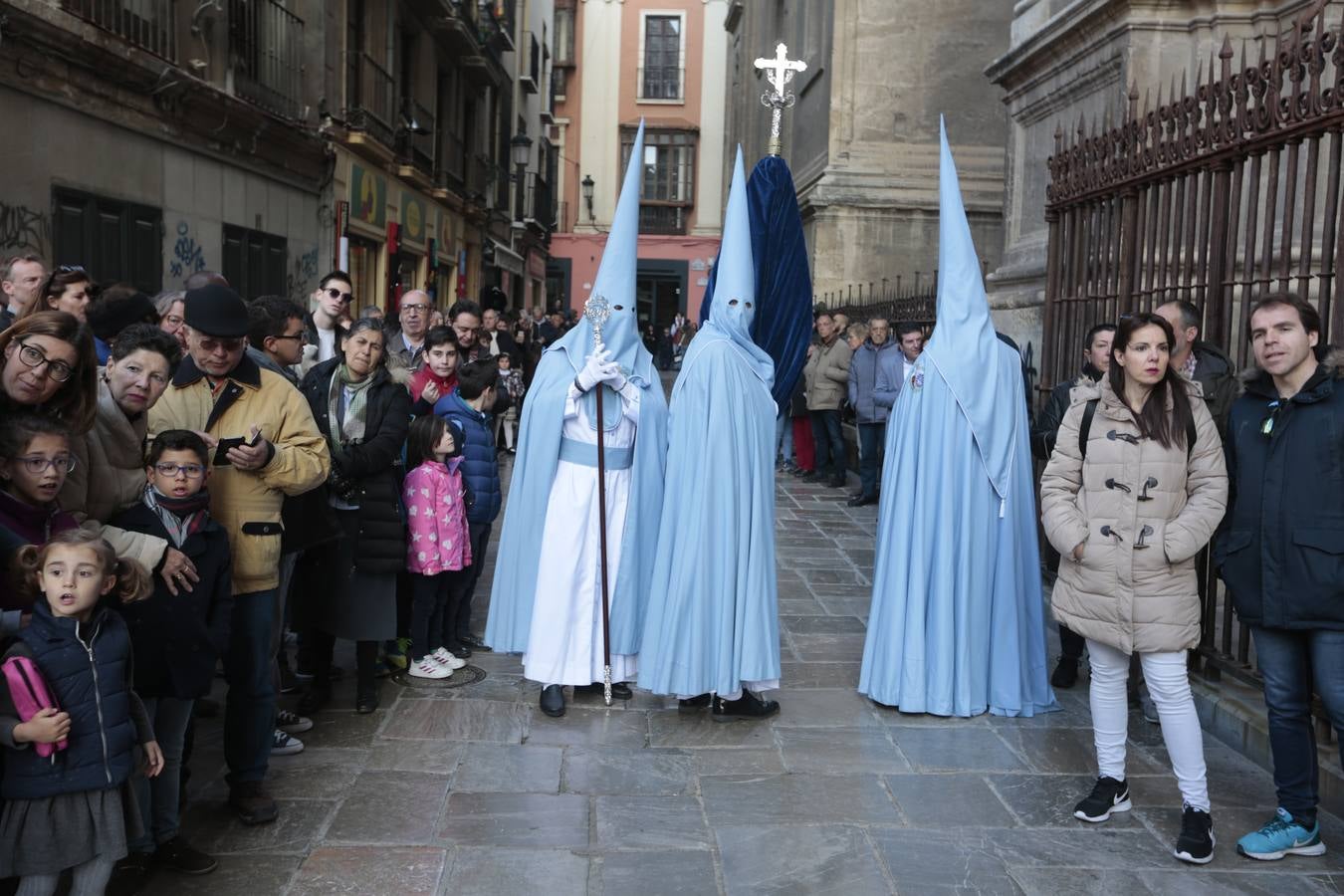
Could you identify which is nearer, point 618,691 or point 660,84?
point 618,691

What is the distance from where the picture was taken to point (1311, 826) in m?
4.02

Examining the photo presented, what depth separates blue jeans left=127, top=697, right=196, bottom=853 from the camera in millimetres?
3545

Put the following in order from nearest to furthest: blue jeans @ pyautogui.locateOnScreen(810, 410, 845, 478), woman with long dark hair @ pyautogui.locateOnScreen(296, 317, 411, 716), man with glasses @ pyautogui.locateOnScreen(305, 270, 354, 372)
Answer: woman with long dark hair @ pyautogui.locateOnScreen(296, 317, 411, 716) < man with glasses @ pyautogui.locateOnScreen(305, 270, 354, 372) < blue jeans @ pyautogui.locateOnScreen(810, 410, 845, 478)

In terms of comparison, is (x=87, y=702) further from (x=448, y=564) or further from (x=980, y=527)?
(x=980, y=527)

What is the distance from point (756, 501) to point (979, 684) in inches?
49.7

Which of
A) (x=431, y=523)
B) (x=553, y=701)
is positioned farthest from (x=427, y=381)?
(x=553, y=701)

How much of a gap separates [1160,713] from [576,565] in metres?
2.41

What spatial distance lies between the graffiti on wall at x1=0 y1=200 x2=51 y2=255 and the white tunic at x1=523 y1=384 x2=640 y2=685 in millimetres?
4914

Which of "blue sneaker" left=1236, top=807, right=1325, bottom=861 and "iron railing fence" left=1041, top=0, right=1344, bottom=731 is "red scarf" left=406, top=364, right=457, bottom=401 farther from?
"blue sneaker" left=1236, top=807, right=1325, bottom=861

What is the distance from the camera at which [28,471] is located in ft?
10.1

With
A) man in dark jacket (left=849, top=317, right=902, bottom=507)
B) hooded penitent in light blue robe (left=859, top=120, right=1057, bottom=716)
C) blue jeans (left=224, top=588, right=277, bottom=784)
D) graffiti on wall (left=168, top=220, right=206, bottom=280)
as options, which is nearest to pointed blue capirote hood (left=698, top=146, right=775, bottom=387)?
hooded penitent in light blue robe (left=859, top=120, right=1057, bottom=716)

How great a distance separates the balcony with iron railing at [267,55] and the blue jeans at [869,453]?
6856mm

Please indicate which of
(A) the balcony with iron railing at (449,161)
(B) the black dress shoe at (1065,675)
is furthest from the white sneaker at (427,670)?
(A) the balcony with iron railing at (449,161)

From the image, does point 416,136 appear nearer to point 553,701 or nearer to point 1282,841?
point 553,701
